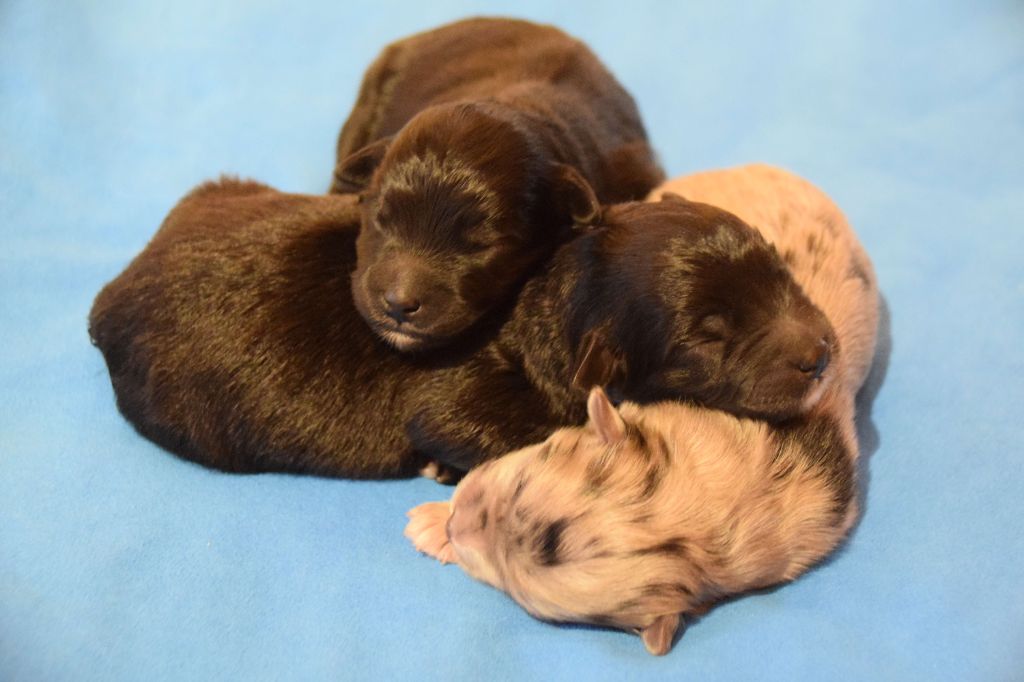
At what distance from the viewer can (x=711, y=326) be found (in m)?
2.84

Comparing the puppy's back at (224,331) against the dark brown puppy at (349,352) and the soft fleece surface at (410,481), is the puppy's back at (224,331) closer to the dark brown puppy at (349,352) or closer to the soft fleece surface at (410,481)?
the dark brown puppy at (349,352)

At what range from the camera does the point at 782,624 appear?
2.89 m

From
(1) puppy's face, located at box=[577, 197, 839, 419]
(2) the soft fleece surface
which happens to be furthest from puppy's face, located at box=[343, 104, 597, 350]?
(2) the soft fleece surface

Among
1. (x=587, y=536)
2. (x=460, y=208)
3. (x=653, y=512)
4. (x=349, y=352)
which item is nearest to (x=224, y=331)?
(x=349, y=352)

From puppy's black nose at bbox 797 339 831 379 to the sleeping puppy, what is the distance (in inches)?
4.9

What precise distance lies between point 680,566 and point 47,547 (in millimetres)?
2341

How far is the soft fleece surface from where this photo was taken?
2.85 meters

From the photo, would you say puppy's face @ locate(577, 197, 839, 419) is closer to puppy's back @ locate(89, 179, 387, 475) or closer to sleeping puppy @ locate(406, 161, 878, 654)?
sleeping puppy @ locate(406, 161, 878, 654)

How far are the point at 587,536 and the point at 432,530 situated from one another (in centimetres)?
84

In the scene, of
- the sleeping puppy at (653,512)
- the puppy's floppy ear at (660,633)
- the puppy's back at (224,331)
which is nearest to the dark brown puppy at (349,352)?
the puppy's back at (224,331)

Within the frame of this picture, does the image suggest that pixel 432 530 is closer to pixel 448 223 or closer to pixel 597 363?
pixel 597 363

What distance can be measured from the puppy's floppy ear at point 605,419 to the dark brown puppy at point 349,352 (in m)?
0.24

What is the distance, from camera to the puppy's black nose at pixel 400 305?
9.48ft

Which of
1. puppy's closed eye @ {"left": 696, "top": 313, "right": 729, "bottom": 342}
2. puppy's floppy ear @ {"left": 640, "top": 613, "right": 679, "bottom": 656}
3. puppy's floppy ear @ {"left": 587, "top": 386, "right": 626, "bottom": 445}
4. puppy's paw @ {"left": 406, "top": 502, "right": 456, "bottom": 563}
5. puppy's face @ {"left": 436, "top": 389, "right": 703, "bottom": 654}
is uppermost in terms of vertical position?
puppy's closed eye @ {"left": 696, "top": 313, "right": 729, "bottom": 342}
